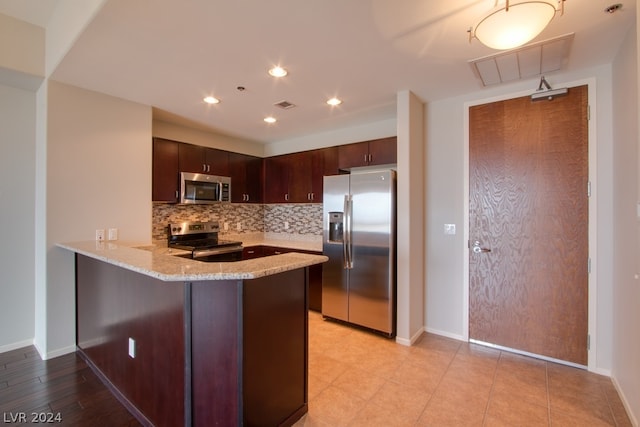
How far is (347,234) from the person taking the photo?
3.37 m

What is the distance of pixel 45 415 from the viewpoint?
1.93m

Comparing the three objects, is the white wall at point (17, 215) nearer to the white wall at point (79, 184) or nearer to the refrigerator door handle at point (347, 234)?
the white wall at point (79, 184)

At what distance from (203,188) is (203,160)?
15.0 inches

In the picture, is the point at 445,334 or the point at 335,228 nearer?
the point at 445,334

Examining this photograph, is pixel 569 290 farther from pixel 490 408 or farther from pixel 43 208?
pixel 43 208

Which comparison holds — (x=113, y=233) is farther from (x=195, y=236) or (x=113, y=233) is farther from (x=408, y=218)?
(x=408, y=218)

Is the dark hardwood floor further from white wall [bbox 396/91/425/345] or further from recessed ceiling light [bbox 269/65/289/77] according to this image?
recessed ceiling light [bbox 269/65/289/77]

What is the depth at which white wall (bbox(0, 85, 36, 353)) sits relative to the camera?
272 centimetres

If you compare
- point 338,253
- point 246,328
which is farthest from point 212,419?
point 338,253

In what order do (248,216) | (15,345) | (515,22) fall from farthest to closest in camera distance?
(248,216), (15,345), (515,22)

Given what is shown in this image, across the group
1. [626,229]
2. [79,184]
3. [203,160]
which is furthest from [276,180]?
[626,229]

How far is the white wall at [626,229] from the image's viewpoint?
5.94ft

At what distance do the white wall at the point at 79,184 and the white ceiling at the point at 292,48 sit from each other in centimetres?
22

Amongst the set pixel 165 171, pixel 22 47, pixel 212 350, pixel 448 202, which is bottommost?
pixel 212 350
